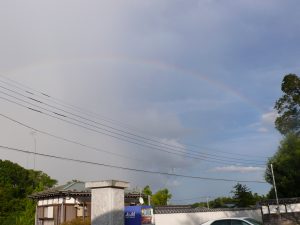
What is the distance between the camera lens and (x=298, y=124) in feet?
143

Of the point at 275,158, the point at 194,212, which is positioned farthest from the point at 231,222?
the point at 275,158

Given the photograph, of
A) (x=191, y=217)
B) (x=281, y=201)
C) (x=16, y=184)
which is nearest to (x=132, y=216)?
(x=191, y=217)

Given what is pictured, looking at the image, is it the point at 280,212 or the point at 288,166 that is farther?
the point at 288,166

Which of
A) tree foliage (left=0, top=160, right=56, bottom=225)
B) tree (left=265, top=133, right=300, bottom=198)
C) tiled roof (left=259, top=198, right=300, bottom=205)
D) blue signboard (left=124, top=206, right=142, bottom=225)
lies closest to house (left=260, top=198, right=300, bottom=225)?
tiled roof (left=259, top=198, right=300, bottom=205)

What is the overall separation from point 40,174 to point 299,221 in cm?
6114

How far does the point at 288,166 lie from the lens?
1583 inches

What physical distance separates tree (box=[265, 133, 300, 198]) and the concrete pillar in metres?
33.6

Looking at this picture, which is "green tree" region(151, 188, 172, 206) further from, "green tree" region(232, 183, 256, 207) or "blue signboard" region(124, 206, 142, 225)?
"blue signboard" region(124, 206, 142, 225)

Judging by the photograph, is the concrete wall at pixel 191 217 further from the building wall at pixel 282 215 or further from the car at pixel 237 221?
the car at pixel 237 221

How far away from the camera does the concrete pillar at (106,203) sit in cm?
904

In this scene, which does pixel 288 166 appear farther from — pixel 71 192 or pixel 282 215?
pixel 71 192

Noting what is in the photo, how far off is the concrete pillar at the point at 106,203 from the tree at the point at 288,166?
33559mm

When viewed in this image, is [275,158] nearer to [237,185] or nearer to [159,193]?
[237,185]

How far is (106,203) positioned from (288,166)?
35.1 meters
